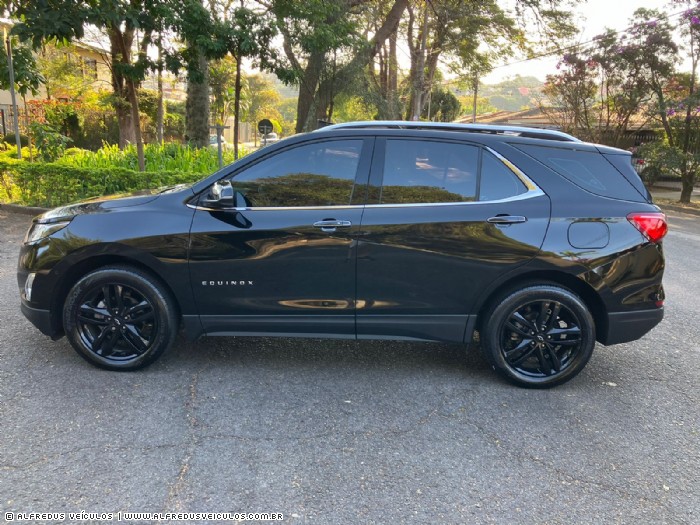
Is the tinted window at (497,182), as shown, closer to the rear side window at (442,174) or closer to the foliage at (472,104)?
the rear side window at (442,174)

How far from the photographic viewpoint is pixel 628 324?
362cm

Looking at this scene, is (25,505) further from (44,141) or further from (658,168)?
(658,168)

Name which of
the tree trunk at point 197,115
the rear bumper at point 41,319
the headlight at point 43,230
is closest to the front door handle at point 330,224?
the headlight at point 43,230

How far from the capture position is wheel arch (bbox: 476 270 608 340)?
360 cm

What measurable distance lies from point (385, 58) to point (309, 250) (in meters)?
25.5

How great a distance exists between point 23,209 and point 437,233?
30.4ft

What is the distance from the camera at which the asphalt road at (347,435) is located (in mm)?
2521

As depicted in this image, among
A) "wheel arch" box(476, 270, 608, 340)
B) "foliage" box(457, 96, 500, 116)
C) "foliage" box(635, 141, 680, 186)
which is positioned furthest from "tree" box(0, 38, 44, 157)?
"foliage" box(457, 96, 500, 116)

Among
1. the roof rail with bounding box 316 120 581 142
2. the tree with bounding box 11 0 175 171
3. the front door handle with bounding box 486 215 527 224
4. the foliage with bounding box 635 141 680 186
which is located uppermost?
the tree with bounding box 11 0 175 171

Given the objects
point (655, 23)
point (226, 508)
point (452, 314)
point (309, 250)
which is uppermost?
point (655, 23)

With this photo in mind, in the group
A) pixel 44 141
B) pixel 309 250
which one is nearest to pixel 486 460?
pixel 309 250

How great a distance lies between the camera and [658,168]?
1562 cm

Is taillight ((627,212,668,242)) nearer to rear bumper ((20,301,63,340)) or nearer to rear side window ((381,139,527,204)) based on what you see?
rear side window ((381,139,527,204))

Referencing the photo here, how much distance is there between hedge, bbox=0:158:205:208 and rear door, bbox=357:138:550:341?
6633 mm
